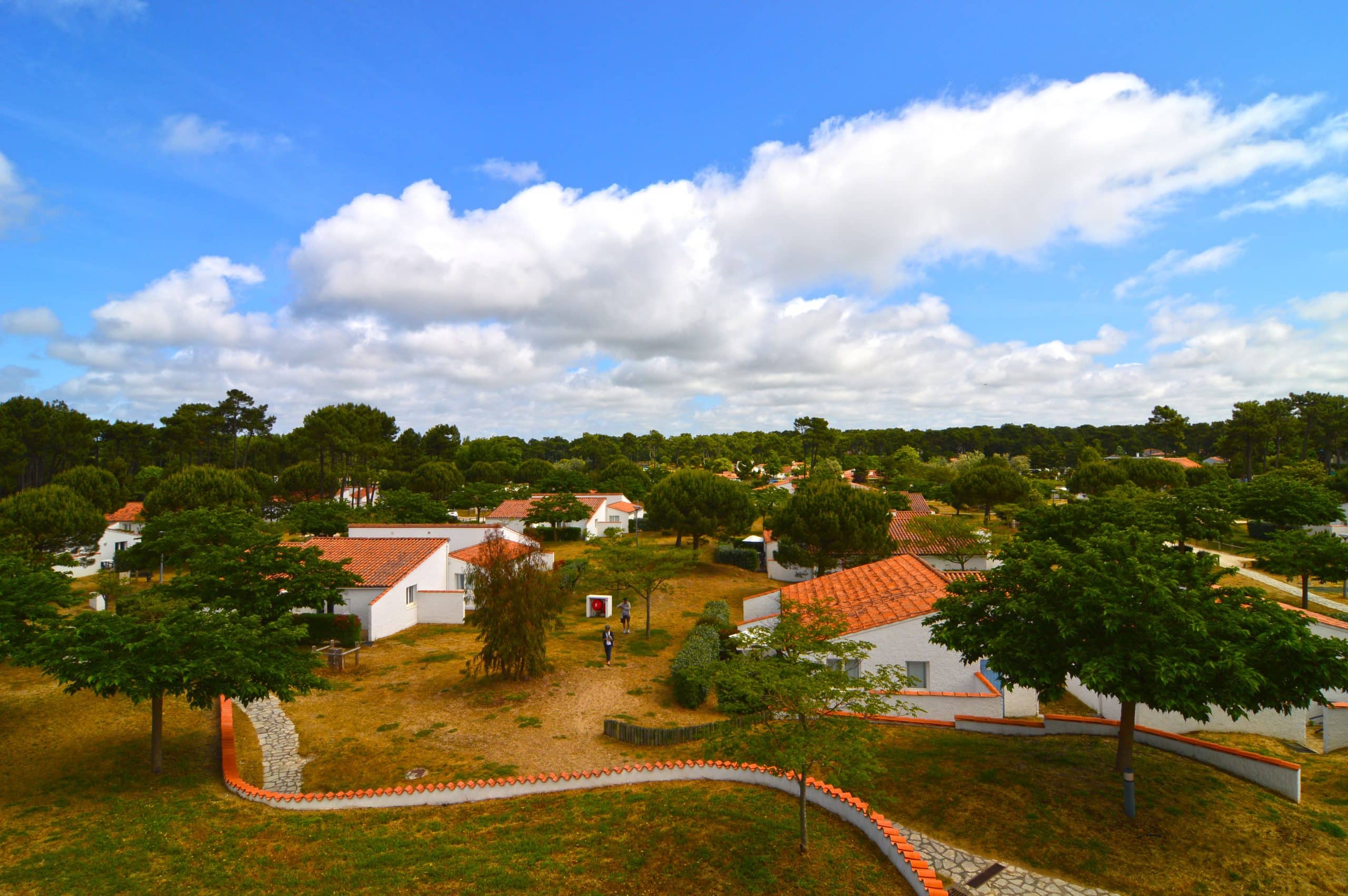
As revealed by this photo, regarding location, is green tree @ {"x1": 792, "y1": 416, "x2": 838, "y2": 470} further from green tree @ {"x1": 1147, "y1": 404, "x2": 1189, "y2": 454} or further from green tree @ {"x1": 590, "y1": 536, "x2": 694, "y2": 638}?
green tree @ {"x1": 590, "y1": 536, "x2": 694, "y2": 638}

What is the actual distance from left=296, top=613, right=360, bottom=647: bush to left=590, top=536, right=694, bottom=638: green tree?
40.5 feet

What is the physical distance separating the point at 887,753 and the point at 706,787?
18.7 ft

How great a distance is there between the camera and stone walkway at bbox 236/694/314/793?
1598cm

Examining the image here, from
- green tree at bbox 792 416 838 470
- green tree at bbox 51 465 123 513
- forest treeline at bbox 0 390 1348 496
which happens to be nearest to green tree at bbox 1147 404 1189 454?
forest treeline at bbox 0 390 1348 496

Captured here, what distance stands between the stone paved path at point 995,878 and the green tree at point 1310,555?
92.0ft

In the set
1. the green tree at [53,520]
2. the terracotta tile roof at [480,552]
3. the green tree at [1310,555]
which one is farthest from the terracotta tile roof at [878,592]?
the green tree at [53,520]

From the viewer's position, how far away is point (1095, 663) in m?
11.7

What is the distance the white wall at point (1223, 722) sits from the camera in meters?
17.8

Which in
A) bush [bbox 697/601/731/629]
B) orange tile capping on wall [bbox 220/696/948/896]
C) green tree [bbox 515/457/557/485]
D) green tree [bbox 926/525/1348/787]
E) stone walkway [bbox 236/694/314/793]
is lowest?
stone walkway [bbox 236/694/314/793]

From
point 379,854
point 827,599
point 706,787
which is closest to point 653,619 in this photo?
point 827,599

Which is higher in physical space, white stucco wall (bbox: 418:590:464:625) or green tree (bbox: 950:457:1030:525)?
green tree (bbox: 950:457:1030:525)

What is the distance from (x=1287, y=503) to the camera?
4312 centimetres

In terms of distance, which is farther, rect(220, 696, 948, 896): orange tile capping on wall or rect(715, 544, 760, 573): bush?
rect(715, 544, 760, 573): bush

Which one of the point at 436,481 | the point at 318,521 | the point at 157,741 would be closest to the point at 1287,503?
the point at 157,741
